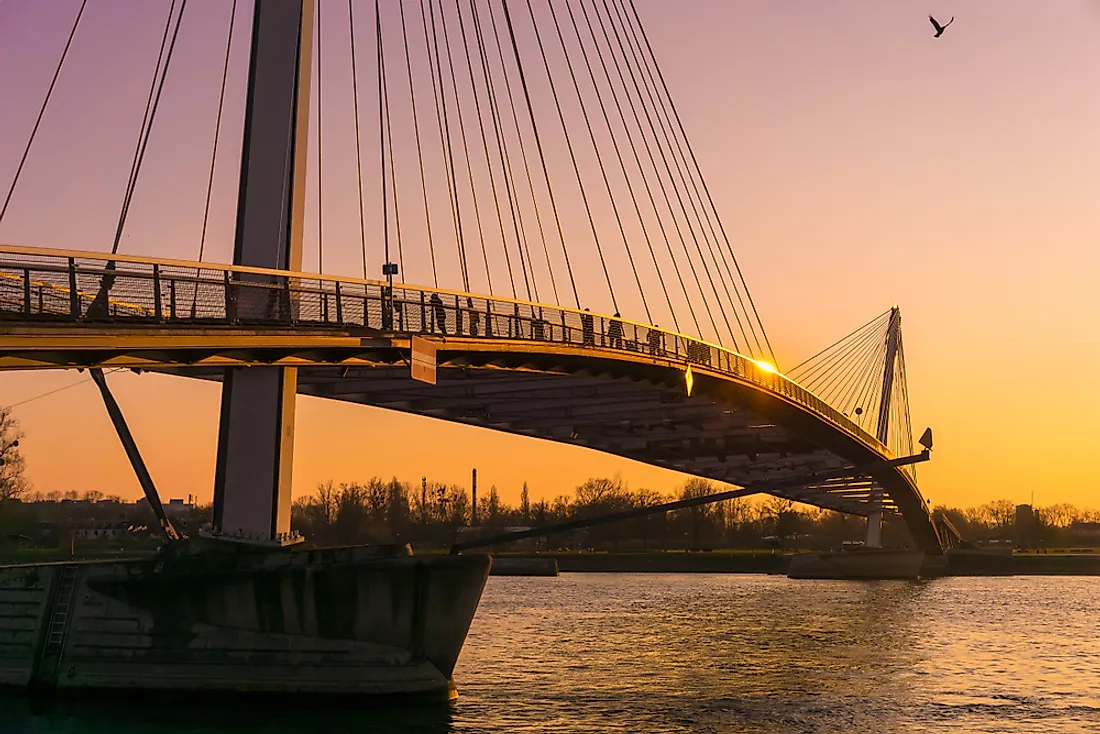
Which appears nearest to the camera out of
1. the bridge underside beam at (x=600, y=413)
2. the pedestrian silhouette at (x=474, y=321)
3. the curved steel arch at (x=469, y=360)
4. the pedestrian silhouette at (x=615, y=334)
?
the curved steel arch at (x=469, y=360)

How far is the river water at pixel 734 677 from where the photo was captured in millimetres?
25375

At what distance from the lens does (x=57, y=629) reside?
28.5 metres

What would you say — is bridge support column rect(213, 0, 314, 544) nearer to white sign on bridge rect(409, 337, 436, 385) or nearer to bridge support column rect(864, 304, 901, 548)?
white sign on bridge rect(409, 337, 436, 385)

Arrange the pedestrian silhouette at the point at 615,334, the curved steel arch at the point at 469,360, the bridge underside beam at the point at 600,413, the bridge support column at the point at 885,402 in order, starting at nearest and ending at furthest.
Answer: the curved steel arch at the point at 469,360 < the pedestrian silhouette at the point at 615,334 < the bridge underside beam at the point at 600,413 < the bridge support column at the point at 885,402

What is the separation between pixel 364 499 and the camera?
14150 centimetres

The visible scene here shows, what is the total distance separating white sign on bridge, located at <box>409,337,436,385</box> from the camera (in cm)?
3082

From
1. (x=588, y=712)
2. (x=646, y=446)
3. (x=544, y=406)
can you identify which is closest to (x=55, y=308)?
(x=588, y=712)

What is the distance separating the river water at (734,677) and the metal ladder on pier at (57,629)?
0.80 metres

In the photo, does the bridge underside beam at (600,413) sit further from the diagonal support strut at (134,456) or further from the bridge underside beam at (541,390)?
the diagonal support strut at (134,456)

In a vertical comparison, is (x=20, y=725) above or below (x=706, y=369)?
below

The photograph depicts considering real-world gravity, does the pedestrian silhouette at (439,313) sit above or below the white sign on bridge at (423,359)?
above

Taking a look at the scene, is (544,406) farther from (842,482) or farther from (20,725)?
(842,482)

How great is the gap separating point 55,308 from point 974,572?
342 feet

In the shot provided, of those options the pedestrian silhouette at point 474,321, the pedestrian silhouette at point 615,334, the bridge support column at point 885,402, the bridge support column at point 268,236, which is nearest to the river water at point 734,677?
the bridge support column at point 268,236
